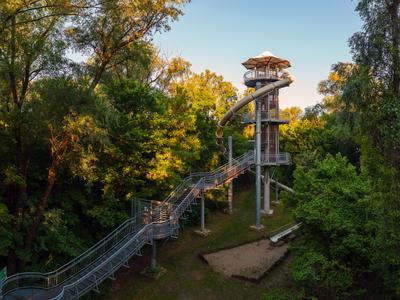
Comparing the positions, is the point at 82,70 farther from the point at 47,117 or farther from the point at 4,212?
the point at 4,212

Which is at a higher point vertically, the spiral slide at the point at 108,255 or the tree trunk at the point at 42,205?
the tree trunk at the point at 42,205

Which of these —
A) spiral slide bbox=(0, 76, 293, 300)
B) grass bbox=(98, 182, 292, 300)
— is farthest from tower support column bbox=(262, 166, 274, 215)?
spiral slide bbox=(0, 76, 293, 300)

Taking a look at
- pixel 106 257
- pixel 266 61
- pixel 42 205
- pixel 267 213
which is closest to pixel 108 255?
pixel 106 257

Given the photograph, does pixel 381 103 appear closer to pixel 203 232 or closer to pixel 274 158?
pixel 203 232

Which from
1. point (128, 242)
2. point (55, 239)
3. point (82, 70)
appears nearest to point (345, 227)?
point (128, 242)

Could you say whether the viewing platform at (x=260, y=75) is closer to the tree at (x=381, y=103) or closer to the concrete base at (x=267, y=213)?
the concrete base at (x=267, y=213)

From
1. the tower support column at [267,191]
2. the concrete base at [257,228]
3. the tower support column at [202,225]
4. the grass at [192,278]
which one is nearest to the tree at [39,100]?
the grass at [192,278]

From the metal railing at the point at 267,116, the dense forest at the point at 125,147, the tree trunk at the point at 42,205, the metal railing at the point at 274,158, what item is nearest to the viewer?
the dense forest at the point at 125,147
